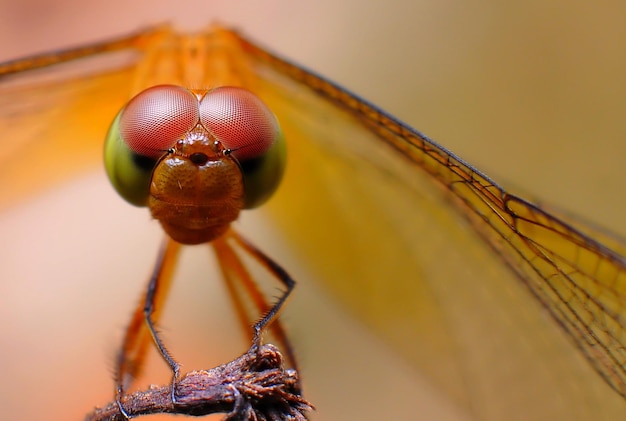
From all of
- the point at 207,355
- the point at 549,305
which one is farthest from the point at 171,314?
the point at 549,305

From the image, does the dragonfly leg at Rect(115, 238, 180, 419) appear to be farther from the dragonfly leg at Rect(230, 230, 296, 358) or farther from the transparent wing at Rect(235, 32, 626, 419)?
the transparent wing at Rect(235, 32, 626, 419)

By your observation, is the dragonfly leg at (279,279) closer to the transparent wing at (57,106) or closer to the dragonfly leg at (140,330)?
the dragonfly leg at (140,330)

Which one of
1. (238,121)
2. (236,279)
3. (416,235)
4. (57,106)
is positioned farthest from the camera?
(416,235)

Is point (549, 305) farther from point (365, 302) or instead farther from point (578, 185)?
point (578, 185)

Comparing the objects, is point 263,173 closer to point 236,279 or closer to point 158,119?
point 158,119

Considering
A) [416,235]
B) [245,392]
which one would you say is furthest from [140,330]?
[416,235]

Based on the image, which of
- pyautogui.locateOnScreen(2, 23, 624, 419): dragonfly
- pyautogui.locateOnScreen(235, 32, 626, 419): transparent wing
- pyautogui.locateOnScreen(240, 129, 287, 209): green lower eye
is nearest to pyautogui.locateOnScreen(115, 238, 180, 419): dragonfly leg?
pyautogui.locateOnScreen(240, 129, 287, 209): green lower eye

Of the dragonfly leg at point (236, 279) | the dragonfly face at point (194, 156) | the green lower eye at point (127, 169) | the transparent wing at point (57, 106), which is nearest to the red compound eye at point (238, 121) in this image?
the dragonfly face at point (194, 156)
